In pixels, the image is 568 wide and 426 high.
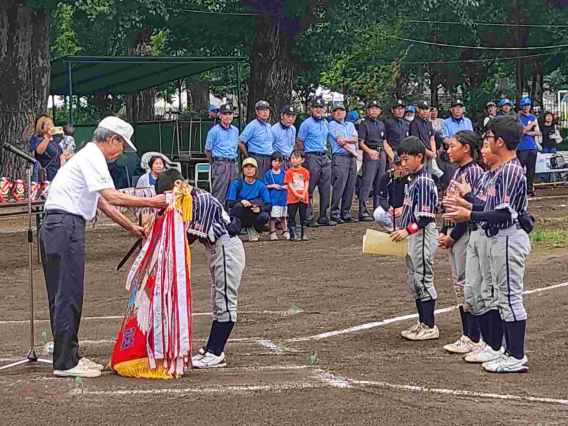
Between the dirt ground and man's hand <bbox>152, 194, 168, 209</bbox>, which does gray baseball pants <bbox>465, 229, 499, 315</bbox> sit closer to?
the dirt ground

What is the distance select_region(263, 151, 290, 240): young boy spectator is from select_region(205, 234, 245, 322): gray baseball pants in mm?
8112

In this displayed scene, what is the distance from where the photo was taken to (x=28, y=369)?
26.0 ft

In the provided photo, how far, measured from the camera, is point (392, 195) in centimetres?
936

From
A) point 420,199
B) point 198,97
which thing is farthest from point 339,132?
point 198,97

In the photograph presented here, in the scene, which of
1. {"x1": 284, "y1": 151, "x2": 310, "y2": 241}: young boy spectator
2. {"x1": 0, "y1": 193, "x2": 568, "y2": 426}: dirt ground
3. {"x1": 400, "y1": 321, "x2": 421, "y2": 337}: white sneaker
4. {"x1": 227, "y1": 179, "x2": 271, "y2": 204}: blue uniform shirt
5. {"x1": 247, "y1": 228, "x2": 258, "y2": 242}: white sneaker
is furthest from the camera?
{"x1": 247, "y1": 228, "x2": 258, "y2": 242}: white sneaker

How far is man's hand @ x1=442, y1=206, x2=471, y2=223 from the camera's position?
7504 millimetres

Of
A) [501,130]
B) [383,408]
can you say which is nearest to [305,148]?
[501,130]

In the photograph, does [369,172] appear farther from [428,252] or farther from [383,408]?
[383,408]

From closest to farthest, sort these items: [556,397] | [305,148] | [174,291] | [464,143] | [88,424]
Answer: [88,424], [556,397], [174,291], [464,143], [305,148]

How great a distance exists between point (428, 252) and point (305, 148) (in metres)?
9.13

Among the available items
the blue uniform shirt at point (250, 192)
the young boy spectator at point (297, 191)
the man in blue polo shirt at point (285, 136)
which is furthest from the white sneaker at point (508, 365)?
the man in blue polo shirt at point (285, 136)

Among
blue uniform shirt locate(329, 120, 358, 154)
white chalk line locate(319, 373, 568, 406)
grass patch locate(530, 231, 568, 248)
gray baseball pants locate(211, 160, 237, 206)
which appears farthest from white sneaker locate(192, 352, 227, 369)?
blue uniform shirt locate(329, 120, 358, 154)

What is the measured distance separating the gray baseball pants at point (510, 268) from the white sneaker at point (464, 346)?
81cm

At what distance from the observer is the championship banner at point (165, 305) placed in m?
7.48
